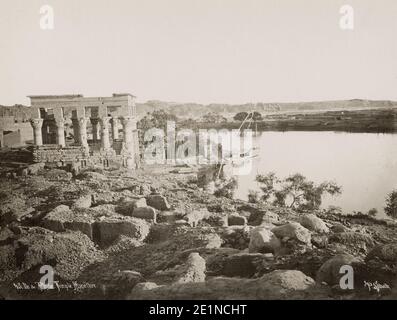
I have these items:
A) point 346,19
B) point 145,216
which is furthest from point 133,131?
point 346,19

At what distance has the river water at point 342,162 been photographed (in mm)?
12562

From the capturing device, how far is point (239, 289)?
29.0 feet

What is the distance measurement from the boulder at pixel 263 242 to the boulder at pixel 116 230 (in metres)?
3.46

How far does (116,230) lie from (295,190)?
8273mm

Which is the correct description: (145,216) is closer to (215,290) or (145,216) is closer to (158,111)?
(215,290)

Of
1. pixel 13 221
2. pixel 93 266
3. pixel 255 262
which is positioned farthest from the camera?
pixel 13 221

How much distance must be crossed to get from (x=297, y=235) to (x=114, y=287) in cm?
512

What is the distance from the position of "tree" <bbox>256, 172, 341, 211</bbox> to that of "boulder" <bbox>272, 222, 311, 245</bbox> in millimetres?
4713

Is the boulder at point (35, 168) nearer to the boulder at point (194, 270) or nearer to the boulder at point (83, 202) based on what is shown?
the boulder at point (83, 202)

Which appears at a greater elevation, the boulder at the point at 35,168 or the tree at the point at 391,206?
the boulder at the point at 35,168

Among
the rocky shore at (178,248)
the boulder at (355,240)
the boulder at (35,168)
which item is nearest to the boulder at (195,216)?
the rocky shore at (178,248)

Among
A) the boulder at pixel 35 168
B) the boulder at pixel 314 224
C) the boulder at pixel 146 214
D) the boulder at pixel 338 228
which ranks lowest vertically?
the boulder at pixel 338 228

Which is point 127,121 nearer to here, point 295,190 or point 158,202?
point 158,202

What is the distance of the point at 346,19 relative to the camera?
1091cm
